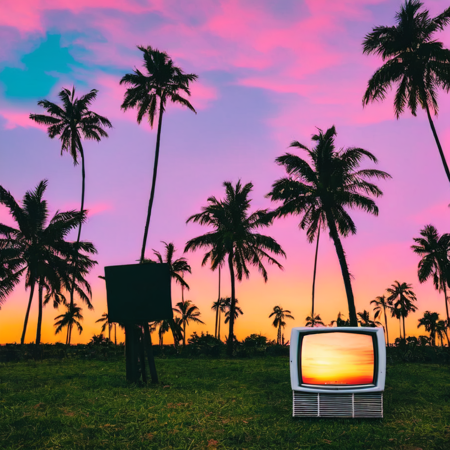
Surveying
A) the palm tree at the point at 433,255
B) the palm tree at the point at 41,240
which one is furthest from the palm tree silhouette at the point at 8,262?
the palm tree at the point at 433,255

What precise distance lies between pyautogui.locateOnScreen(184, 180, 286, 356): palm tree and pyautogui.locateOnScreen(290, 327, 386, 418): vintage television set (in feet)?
80.7

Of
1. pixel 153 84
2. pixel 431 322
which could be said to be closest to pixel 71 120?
pixel 153 84

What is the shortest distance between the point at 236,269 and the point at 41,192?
15.8 meters

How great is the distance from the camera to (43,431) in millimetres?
8461

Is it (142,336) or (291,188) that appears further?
(291,188)

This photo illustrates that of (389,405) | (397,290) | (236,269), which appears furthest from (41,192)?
(397,290)

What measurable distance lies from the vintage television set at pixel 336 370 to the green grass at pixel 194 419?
0.35 m

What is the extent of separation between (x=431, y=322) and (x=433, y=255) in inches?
1370

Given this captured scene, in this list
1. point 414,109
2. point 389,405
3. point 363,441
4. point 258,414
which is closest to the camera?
point 363,441

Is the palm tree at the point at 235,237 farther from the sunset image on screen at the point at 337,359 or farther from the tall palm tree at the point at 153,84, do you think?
the sunset image on screen at the point at 337,359

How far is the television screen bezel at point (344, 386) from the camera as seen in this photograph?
343 inches

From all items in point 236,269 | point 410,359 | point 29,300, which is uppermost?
point 236,269

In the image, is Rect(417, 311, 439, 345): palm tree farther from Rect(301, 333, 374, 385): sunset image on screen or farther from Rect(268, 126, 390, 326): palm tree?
Rect(301, 333, 374, 385): sunset image on screen

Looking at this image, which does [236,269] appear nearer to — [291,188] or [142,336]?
[291,188]
